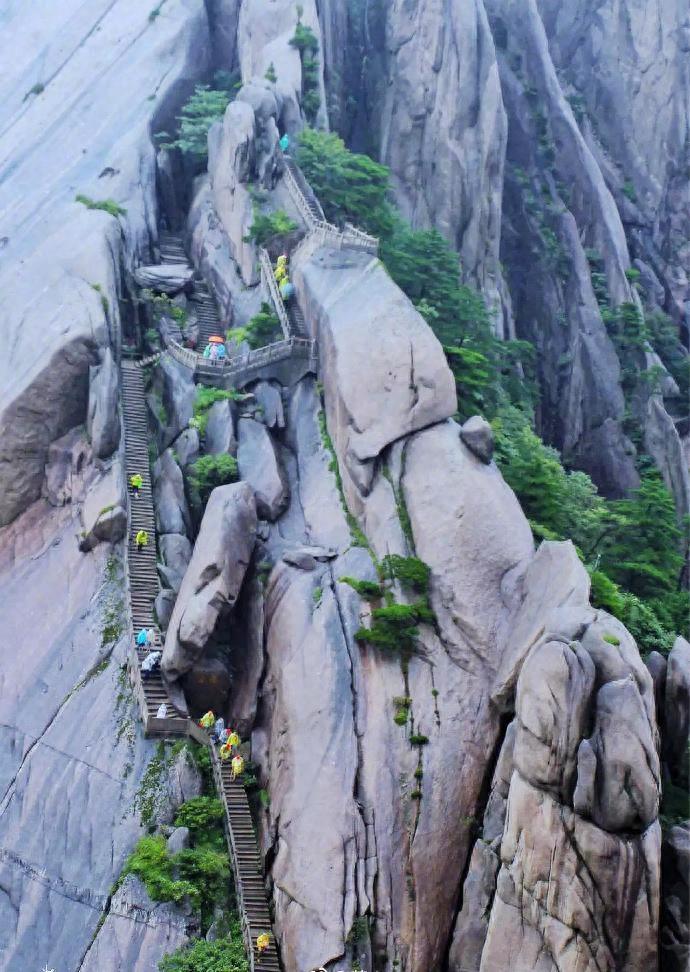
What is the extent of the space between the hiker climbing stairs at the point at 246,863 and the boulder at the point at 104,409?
12561 millimetres

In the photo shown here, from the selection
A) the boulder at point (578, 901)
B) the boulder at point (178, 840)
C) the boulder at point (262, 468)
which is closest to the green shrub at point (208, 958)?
the boulder at point (178, 840)

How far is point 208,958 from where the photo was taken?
3316cm

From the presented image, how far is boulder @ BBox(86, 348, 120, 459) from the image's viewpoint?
44.7 meters

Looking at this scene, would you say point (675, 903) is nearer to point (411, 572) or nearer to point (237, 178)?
point (411, 572)

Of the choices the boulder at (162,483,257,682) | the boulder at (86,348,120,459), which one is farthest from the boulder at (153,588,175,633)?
the boulder at (86,348,120,459)

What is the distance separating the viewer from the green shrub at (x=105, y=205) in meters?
51.9

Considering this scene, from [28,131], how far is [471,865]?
4070cm

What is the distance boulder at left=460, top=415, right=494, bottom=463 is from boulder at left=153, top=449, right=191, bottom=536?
9557mm

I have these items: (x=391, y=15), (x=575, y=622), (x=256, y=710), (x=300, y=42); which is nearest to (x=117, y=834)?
(x=256, y=710)

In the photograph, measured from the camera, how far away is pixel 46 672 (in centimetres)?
4119

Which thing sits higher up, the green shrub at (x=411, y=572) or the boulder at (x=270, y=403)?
the boulder at (x=270, y=403)

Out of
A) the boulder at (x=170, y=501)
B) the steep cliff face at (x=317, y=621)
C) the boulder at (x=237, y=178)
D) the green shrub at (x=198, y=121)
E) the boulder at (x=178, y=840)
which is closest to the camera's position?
the steep cliff face at (x=317, y=621)

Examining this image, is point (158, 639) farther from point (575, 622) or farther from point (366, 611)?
point (575, 622)

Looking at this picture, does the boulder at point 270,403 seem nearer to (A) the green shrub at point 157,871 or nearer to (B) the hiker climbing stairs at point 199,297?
(B) the hiker climbing stairs at point 199,297
